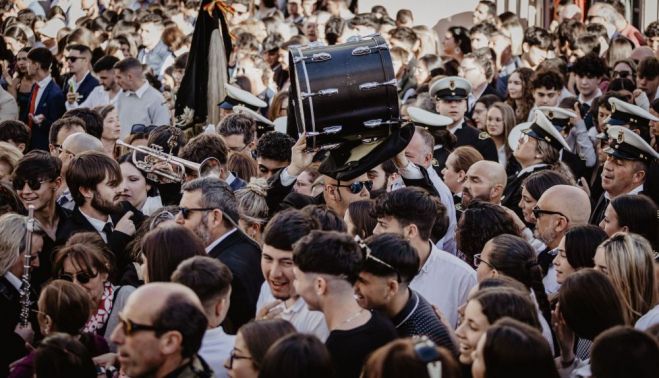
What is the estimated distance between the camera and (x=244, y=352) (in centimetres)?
447

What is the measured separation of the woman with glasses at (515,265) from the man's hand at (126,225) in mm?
2333

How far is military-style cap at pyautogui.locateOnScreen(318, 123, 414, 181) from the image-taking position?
6742 mm

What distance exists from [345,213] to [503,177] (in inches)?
62.4

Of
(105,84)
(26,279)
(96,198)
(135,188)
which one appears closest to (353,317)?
(26,279)

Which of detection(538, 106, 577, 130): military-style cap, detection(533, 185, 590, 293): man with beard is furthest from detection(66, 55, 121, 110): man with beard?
detection(533, 185, 590, 293): man with beard

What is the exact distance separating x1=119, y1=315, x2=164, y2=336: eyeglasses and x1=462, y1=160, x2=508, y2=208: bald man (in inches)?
157

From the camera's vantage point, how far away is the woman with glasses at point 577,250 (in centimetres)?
593

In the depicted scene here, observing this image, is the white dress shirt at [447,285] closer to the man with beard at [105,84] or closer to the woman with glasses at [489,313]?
the woman with glasses at [489,313]

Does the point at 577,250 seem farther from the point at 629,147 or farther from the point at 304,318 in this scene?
the point at 629,147

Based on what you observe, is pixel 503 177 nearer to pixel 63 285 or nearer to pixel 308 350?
pixel 63 285

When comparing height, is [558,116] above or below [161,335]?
below

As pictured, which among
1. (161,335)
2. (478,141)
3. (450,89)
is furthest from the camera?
(450,89)

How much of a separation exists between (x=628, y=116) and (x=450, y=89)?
6.07ft

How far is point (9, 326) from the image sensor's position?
5.68m
